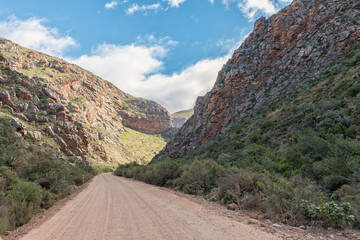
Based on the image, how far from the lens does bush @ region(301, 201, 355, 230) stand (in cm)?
442

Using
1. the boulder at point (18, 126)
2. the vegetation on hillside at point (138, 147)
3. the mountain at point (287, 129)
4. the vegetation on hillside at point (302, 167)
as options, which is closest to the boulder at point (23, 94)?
the boulder at point (18, 126)

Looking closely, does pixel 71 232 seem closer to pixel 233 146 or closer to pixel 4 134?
pixel 233 146

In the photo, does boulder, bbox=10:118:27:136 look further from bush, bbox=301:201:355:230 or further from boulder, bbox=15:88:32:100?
bush, bbox=301:201:355:230

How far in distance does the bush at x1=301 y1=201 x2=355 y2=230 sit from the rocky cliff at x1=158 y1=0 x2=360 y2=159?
30.8m

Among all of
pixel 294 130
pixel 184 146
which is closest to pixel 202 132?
pixel 184 146

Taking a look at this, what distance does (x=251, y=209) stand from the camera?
663 centimetres

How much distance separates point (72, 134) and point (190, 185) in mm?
48912

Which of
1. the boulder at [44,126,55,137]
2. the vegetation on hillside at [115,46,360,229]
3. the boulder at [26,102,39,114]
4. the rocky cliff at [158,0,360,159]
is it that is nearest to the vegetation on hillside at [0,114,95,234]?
the vegetation on hillside at [115,46,360,229]

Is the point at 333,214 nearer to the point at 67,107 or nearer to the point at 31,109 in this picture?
the point at 31,109

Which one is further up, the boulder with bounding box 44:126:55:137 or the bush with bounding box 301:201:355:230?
the boulder with bounding box 44:126:55:137

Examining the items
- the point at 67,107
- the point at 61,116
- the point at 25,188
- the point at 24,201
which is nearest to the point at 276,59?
the point at 25,188

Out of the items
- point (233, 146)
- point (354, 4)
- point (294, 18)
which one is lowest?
point (233, 146)

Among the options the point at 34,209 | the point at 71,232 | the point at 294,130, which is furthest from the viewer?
the point at 294,130

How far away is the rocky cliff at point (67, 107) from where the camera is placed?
39184mm
